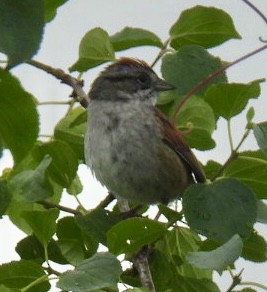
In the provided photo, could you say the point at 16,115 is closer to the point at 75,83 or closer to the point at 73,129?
the point at 73,129

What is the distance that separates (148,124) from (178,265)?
4.44 ft

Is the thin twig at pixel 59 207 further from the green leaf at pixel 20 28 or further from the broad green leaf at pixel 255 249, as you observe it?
the green leaf at pixel 20 28

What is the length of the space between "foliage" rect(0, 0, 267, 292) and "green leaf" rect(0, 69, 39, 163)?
22 centimetres

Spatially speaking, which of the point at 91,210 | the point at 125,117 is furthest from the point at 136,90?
the point at 91,210

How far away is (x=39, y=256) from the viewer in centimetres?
223

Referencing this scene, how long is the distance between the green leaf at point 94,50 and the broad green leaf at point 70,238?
518mm

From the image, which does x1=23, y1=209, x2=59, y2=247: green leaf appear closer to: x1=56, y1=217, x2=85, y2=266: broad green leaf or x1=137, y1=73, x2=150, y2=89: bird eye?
x1=56, y1=217, x2=85, y2=266: broad green leaf

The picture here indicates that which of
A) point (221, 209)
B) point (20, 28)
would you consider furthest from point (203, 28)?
point (20, 28)

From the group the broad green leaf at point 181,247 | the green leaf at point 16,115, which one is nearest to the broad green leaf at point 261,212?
the broad green leaf at point 181,247

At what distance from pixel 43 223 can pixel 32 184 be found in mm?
119

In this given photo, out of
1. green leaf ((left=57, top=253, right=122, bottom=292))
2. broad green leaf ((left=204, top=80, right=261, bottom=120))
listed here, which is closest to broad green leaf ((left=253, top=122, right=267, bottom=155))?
broad green leaf ((left=204, top=80, right=261, bottom=120))

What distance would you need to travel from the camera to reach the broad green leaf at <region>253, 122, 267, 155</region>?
74.2 inches

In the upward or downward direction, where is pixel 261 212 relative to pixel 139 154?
upward

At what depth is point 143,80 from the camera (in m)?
3.99
